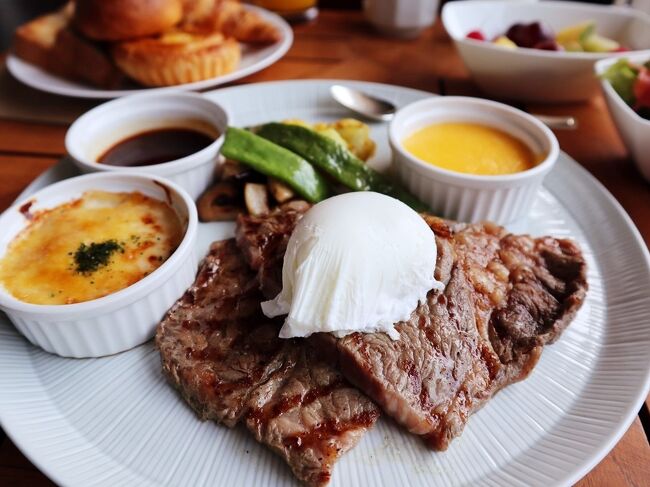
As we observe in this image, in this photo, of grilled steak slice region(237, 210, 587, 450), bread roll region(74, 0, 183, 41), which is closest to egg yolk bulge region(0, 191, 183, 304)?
grilled steak slice region(237, 210, 587, 450)

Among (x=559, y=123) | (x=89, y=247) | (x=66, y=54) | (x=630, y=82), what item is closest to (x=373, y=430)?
(x=89, y=247)

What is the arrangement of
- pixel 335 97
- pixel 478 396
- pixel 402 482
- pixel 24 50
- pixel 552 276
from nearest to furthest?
pixel 402 482 < pixel 478 396 < pixel 552 276 < pixel 335 97 < pixel 24 50

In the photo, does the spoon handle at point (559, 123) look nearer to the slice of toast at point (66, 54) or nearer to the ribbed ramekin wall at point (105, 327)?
the ribbed ramekin wall at point (105, 327)

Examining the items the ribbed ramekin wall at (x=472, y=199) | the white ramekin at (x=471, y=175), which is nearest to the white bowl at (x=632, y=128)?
the white ramekin at (x=471, y=175)

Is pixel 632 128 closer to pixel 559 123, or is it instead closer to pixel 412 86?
pixel 559 123

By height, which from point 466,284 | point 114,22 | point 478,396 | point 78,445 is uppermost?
point 114,22

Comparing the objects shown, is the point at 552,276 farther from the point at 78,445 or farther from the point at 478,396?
the point at 78,445

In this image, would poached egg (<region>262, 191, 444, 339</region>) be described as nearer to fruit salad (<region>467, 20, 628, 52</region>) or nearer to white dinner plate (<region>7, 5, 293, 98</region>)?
white dinner plate (<region>7, 5, 293, 98</region>)

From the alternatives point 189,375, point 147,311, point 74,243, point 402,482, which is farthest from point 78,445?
point 402,482
